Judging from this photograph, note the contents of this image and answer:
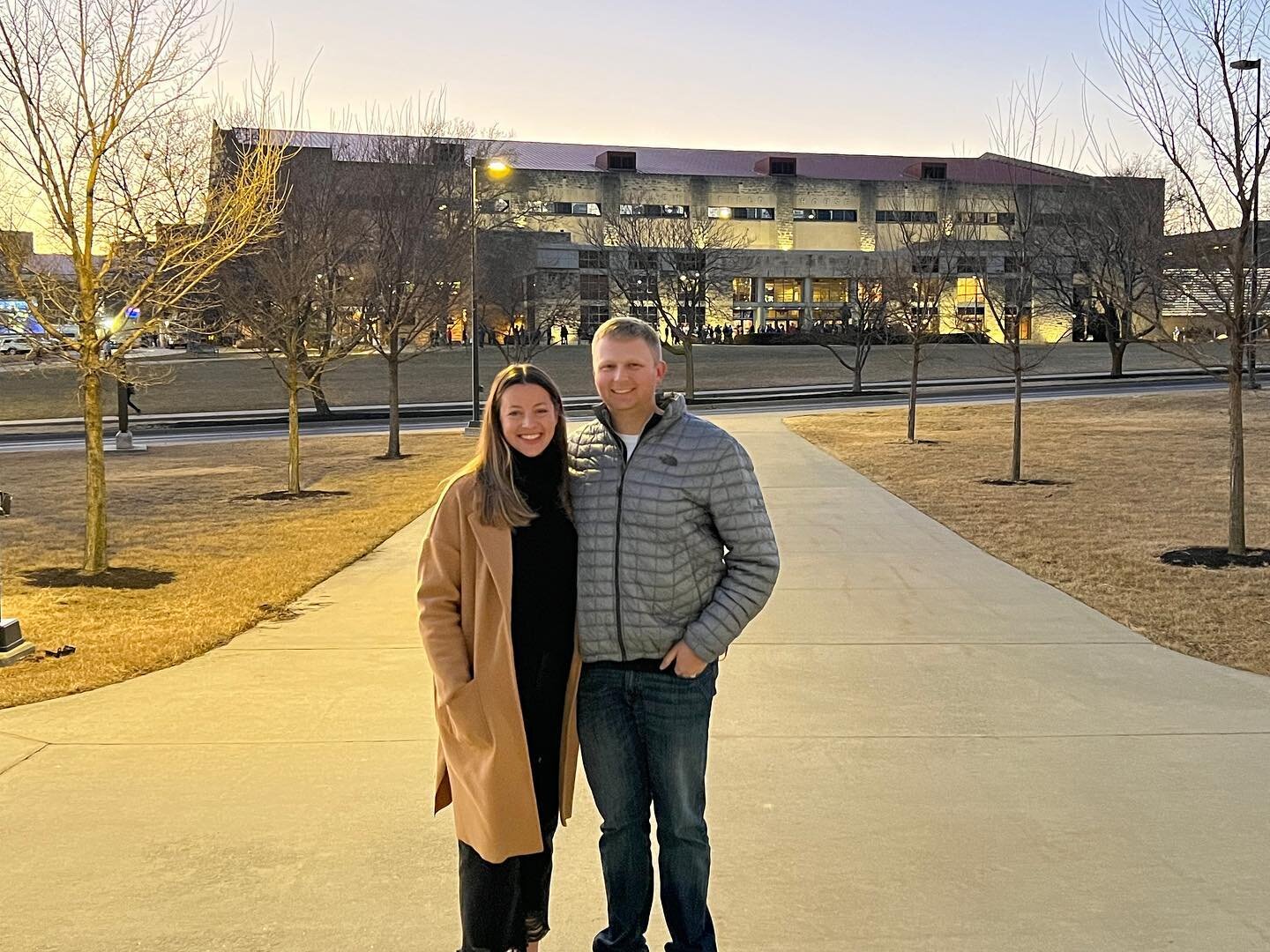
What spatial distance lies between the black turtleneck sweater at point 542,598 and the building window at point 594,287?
2647 inches

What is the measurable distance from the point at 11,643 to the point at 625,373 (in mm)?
5437

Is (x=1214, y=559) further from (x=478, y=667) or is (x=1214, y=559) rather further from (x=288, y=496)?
(x=288, y=496)

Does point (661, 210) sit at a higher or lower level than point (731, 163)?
lower

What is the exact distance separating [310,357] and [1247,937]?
16.1 metres

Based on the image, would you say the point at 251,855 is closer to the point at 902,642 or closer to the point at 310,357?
the point at 902,642

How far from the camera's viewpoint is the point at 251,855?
3.91 meters

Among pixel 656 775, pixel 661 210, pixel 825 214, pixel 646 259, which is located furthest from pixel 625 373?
pixel 825 214

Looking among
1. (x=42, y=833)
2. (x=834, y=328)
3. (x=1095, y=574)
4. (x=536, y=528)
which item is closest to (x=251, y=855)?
(x=42, y=833)

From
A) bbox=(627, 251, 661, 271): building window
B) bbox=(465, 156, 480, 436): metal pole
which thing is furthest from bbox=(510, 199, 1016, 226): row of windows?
bbox=(465, 156, 480, 436): metal pole

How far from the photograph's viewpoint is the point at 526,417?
117 inches

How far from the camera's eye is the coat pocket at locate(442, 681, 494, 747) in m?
2.91

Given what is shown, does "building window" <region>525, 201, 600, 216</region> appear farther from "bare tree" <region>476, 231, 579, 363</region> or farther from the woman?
the woman

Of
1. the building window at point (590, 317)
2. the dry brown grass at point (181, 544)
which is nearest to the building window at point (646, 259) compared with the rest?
the building window at point (590, 317)

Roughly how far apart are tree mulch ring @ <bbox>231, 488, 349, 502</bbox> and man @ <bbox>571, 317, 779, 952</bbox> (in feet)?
42.1
